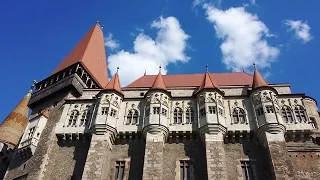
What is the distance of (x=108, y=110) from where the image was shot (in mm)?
22562

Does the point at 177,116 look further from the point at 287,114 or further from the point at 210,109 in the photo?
the point at 287,114

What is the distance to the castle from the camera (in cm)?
1967

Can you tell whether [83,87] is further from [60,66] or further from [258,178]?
[258,178]

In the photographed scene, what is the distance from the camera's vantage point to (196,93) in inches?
928

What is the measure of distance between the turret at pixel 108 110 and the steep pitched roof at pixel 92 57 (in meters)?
5.40

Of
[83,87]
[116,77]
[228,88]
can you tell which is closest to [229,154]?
[228,88]

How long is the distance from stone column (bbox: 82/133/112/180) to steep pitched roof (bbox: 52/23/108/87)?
9018mm

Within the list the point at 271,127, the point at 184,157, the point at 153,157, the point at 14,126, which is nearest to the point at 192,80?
the point at 184,157

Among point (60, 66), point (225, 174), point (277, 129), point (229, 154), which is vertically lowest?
point (225, 174)

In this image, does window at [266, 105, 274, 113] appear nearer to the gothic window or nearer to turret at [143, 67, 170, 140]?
the gothic window

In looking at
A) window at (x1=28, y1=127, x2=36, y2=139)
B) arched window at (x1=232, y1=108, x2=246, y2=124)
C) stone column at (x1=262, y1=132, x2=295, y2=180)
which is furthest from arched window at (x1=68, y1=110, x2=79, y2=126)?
stone column at (x1=262, y1=132, x2=295, y2=180)

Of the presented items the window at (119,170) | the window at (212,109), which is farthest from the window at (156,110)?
the window at (119,170)

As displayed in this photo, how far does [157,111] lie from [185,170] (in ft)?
14.3

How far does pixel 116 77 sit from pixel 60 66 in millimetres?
7118
